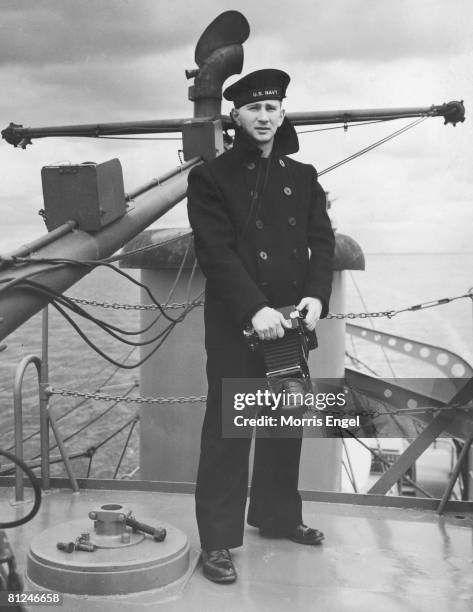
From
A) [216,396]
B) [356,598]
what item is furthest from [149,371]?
[356,598]

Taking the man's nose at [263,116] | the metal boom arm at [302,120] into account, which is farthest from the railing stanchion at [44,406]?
the metal boom arm at [302,120]

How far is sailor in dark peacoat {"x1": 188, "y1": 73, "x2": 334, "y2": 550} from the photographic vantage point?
264 centimetres

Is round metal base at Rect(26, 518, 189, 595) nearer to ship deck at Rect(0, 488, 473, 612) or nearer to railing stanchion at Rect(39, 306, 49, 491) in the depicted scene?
ship deck at Rect(0, 488, 473, 612)

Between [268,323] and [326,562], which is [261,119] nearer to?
[268,323]

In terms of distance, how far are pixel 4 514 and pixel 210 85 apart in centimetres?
257

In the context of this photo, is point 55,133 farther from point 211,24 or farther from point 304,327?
point 304,327

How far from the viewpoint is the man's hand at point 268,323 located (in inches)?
97.6

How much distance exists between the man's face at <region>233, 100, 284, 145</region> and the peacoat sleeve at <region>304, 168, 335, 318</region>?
0.31 meters

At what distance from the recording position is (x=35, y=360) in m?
3.54

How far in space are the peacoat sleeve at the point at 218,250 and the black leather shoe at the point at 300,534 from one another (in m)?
0.99

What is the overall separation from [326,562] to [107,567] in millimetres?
831

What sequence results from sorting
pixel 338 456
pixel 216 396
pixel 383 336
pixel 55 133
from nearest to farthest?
pixel 216 396
pixel 55 133
pixel 338 456
pixel 383 336

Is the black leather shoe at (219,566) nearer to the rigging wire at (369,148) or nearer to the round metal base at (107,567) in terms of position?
the round metal base at (107,567)

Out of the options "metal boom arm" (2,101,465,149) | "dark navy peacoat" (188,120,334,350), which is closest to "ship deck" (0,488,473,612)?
"dark navy peacoat" (188,120,334,350)
